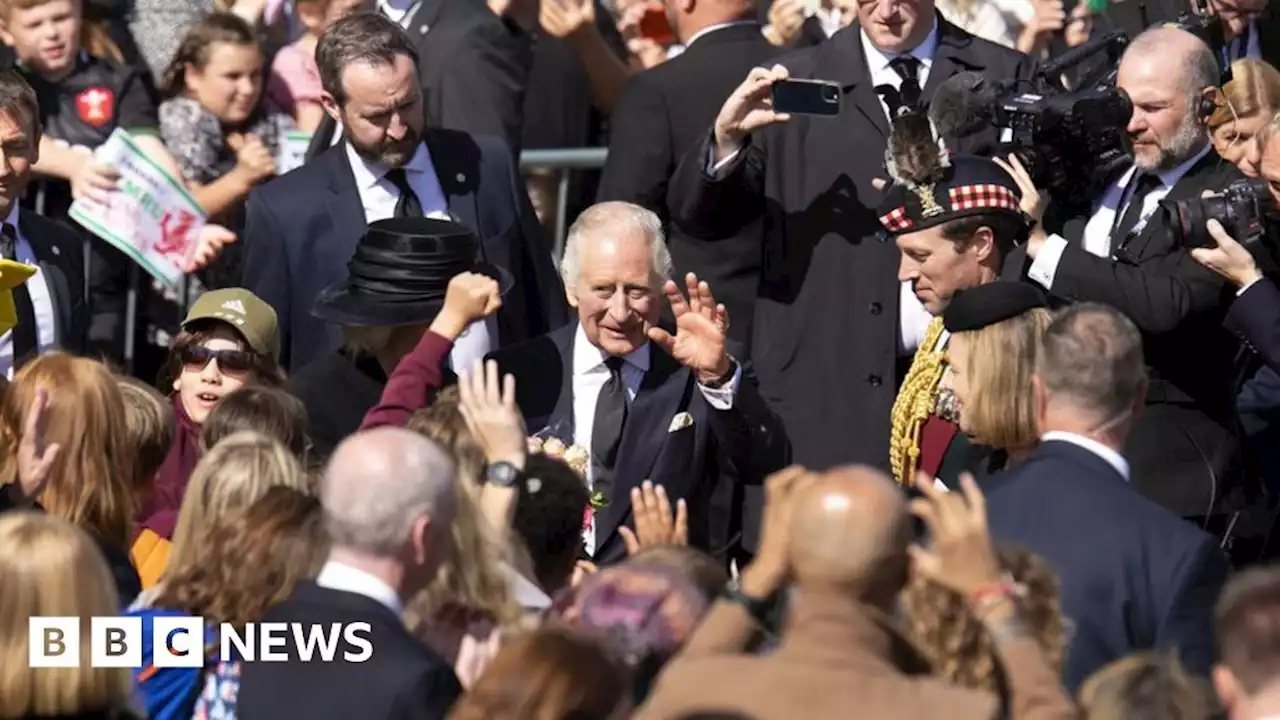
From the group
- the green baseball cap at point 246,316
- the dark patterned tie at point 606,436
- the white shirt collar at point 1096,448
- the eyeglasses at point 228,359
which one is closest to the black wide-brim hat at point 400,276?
the green baseball cap at point 246,316

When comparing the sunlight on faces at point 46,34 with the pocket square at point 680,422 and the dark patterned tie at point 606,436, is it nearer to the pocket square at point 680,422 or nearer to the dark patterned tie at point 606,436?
the dark patterned tie at point 606,436

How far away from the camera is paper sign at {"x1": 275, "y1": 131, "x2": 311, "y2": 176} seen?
9.84m

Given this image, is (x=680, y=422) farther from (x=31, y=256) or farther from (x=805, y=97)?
(x=31, y=256)

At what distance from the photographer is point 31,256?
823 cm

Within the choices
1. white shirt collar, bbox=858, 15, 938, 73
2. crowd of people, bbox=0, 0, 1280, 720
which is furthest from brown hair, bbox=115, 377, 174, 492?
white shirt collar, bbox=858, 15, 938, 73

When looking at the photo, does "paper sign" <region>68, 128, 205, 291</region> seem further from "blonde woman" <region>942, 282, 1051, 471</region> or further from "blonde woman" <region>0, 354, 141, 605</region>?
"blonde woman" <region>942, 282, 1051, 471</region>

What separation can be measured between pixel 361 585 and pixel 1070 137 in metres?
3.13

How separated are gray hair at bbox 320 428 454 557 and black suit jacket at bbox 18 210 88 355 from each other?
11.2 feet

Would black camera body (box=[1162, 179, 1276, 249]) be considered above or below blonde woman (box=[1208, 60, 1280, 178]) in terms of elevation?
below

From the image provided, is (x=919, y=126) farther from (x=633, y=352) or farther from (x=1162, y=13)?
(x=1162, y=13)

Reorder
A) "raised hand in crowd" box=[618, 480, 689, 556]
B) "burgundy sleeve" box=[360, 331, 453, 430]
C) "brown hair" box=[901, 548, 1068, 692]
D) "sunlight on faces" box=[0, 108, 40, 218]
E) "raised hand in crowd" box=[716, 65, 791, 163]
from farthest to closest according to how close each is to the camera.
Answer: "sunlight on faces" box=[0, 108, 40, 218] → "raised hand in crowd" box=[716, 65, 791, 163] → "burgundy sleeve" box=[360, 331, 453, 430] → "raised hand in crowd" box=[618, 480, 689, 556] → "brown hair" box=[901, 548, 1068, 692]

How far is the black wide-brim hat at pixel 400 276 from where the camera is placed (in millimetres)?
7449

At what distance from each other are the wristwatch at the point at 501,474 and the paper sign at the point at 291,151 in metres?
4.25

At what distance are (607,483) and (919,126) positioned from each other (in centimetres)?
145
